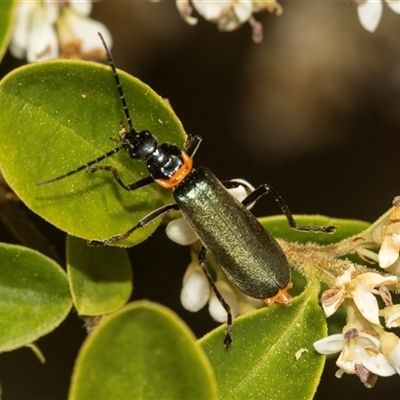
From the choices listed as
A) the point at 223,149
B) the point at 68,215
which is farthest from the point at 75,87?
the point at 223,149

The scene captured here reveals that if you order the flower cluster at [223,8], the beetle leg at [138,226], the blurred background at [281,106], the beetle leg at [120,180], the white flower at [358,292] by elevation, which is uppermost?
the flower cluster at [223,8]

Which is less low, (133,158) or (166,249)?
(133,158)

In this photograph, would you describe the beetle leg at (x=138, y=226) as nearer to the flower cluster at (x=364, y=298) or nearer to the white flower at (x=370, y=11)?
the flower cluster at (x=364, y=298)

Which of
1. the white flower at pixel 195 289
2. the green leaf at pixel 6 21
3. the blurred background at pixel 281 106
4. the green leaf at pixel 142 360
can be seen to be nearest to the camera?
the green leaf at pixel 142 360

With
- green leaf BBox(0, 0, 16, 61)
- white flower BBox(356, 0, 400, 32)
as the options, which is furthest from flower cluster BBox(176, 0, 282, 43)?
green leaf BBox(0, 0, 16, 61)

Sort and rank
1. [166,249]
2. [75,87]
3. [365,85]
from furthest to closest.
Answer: [365,85] < [166,249] < [75,87]

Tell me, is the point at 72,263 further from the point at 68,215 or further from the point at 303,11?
the point at 303,11

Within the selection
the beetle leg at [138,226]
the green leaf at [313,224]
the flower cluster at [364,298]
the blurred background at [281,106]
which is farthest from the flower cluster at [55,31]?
the blurred background at [281,106]
